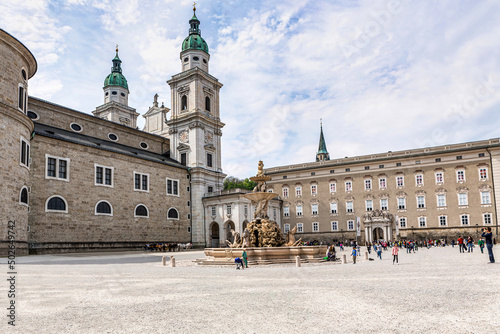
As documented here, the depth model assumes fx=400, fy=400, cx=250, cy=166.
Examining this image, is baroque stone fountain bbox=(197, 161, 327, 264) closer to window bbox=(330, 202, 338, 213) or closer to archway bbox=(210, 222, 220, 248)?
archway bbox=(210, 222, 220, 248)

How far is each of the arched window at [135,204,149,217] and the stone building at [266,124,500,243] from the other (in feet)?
79.1

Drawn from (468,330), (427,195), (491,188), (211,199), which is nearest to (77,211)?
(211,199)

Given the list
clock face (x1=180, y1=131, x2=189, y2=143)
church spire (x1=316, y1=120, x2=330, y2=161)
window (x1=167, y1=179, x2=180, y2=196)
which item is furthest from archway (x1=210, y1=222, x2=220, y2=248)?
church spire (x1=316, y1=120, x2=330, y2=161)

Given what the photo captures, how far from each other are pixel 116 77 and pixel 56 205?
38.9m

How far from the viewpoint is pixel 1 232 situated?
87.3ft

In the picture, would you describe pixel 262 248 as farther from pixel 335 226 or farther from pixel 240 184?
pixel 240 184

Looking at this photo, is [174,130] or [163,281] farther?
[174,130]

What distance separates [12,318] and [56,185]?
1263 inches

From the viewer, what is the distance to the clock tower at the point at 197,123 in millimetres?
53781

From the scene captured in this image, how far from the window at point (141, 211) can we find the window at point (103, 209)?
3.35 m

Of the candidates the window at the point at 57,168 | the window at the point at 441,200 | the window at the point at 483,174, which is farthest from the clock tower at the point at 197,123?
the window at the point at 483,174

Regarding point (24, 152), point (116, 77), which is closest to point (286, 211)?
point (116, 77)

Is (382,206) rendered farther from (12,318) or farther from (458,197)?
(12,318)

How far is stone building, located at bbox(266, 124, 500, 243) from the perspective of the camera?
5009 centimetres
